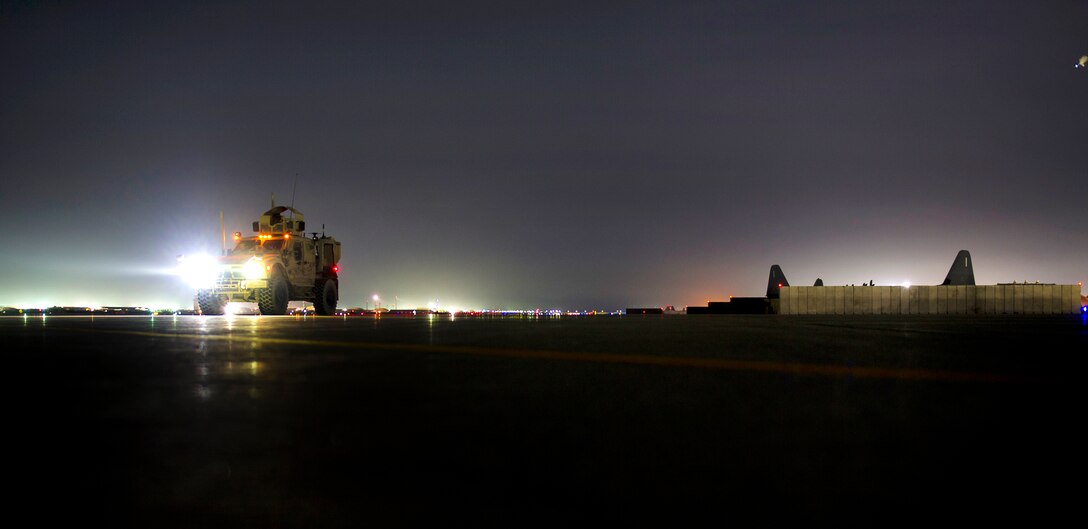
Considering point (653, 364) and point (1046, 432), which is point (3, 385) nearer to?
point (653, 364)

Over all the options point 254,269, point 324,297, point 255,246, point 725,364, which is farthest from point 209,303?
point 725,364

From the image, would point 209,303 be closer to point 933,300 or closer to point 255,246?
point 255,246

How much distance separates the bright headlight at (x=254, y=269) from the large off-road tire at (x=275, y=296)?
14.3 inches

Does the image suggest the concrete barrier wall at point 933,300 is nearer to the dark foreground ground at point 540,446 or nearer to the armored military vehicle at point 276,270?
the armored military vehicle at point 276,270

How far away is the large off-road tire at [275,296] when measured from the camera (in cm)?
1905

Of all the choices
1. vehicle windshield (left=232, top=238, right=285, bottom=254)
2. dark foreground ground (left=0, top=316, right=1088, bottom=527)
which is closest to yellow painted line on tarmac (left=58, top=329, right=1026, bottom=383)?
dark foreground ground (left=0, top=316, right=1088, bottom=527)

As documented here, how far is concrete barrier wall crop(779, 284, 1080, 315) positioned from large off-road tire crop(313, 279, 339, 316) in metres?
30.6

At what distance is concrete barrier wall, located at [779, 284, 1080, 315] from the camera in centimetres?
4062

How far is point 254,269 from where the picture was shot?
1911cm

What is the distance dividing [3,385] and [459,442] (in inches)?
107

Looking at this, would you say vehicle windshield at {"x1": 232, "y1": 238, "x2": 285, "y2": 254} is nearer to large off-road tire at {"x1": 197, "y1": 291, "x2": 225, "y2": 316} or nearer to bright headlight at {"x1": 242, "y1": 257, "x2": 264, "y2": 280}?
bright headlight at {"x1": 242, "y1": 257, "x2": 264, "y2": 280}

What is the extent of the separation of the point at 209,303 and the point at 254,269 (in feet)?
6.79

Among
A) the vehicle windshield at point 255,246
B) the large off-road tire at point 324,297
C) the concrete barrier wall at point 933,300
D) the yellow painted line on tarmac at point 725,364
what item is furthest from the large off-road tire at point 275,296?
the concrete barrier wall at point 933,300

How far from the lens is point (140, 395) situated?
2.76 meters
